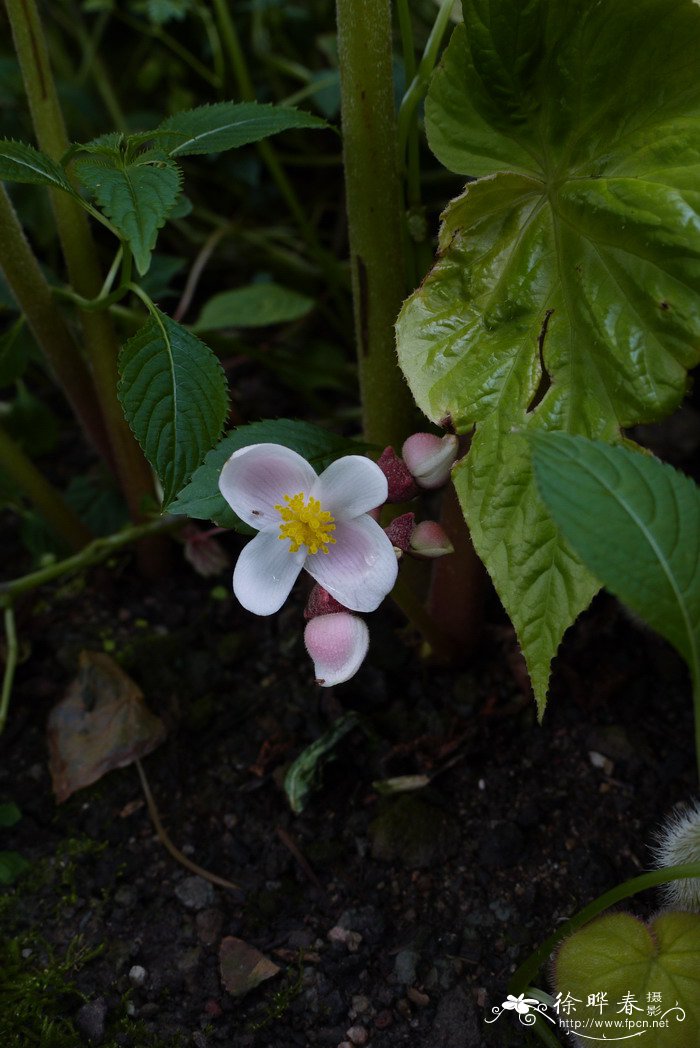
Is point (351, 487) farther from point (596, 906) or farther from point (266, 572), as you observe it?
point (596, 906)

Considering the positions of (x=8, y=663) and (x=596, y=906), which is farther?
(x=8, y=663)

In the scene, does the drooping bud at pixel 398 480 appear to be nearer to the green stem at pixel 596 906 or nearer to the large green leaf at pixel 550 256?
the large green leaf at pixel 550 256

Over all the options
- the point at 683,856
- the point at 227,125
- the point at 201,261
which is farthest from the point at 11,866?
the point at 201,261

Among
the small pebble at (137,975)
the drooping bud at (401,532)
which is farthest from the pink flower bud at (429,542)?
the small pebble at (137,975)

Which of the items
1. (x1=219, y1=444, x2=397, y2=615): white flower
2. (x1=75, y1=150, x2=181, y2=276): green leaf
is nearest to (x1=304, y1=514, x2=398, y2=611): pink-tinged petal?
(x1=219, y1=444, x2=397, y2=615): white flower

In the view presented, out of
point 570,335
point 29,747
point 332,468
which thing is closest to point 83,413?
point 29,747
